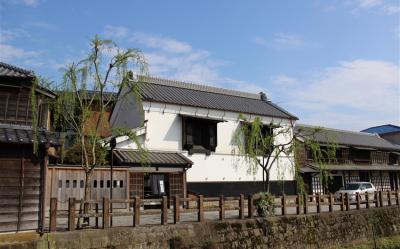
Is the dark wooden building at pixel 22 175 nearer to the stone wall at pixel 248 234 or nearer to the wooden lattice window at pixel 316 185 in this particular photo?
the stone wall at pixel 248 234

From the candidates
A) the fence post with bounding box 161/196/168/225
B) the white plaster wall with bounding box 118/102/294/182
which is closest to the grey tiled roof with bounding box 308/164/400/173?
the white plaster wall with bounding box 118/102/294/182

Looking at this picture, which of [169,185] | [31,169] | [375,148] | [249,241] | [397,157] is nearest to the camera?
[31,169]

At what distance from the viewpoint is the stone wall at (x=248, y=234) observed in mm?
11109

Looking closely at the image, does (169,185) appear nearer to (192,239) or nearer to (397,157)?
(192,239)

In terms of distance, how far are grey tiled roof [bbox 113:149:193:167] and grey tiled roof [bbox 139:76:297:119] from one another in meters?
3.27

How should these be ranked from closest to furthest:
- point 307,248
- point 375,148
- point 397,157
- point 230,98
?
point 307,248
point 230,98
point 375,148
point 397,157

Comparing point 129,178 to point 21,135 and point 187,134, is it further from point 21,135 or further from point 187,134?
point 21,135

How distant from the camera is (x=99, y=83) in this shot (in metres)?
13.1

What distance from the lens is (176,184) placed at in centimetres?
2214

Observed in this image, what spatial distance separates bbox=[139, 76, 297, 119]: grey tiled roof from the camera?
24.5 meters

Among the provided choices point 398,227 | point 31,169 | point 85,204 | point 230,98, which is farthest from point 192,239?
point 230,98

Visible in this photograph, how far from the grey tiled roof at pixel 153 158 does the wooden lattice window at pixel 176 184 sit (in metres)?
0.74

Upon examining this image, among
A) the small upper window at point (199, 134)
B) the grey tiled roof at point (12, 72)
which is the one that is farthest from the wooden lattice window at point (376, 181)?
the grey tiled roof at point (12, 72)

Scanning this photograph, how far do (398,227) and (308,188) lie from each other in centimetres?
952
